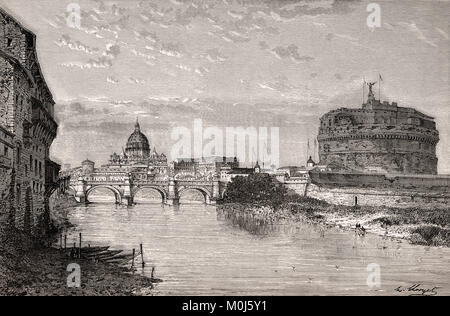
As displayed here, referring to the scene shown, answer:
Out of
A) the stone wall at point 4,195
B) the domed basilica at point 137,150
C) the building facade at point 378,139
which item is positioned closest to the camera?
the stone wall at point 4,195

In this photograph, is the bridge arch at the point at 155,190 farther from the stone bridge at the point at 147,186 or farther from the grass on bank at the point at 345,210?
the grass on bank at the point at 345,210

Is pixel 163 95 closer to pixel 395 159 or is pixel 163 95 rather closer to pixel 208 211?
pixel 208 211

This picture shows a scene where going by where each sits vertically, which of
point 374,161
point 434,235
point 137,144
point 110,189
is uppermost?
point 137,144

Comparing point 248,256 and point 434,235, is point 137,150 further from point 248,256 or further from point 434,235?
point 434,235

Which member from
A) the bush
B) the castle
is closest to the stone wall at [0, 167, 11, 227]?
the castle

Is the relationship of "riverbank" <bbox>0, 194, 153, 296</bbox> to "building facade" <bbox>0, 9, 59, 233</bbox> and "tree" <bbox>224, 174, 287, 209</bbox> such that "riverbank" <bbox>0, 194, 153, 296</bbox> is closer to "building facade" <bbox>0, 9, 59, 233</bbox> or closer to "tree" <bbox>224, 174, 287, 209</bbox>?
"building facade" <bbox>0, 9, 59, 233</bbox>
